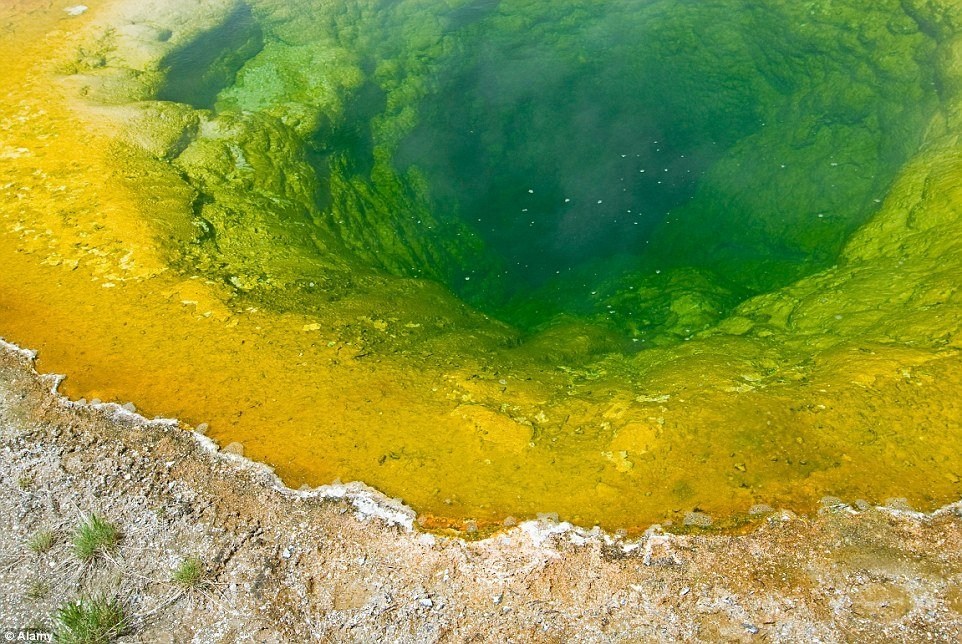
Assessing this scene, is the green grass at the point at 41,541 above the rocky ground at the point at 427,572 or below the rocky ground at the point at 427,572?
above

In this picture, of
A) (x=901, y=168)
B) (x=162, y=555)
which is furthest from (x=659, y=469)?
(x=901, y=168)

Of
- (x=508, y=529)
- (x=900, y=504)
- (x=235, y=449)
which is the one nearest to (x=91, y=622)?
(x=235, y=449)

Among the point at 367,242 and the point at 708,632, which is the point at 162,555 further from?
the point at 367,242

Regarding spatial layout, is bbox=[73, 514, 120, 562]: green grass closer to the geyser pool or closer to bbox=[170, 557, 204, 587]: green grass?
bbox=[170, 557, 204, 587]: green grass

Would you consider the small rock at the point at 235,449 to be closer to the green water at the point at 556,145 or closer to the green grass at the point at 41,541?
the green grass at the point at 41,541

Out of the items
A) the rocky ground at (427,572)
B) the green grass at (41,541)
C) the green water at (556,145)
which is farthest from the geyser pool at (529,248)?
the green grass at (41,541)

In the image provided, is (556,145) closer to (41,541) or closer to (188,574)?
(188,574)

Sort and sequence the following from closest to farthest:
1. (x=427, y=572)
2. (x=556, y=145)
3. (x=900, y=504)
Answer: (x=427, y=572) < (x=900, y=504) < (x=556, y=145)
